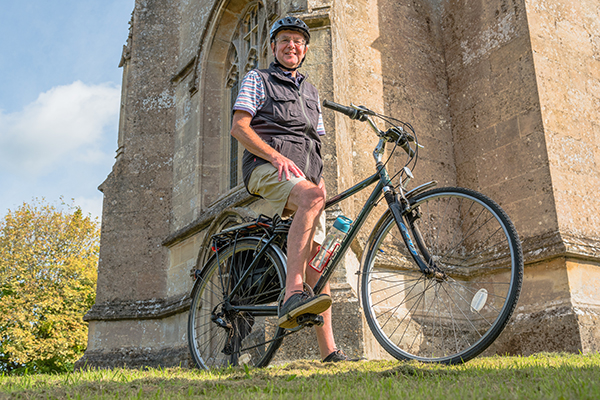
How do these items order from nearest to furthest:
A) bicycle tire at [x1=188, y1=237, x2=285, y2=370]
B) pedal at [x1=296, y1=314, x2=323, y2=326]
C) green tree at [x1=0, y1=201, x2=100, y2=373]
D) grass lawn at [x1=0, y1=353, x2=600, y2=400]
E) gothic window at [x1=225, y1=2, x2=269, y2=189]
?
grass lawn at [x1=0, y1=353, x2=600, y2=400], pedal at [x1=296, y1=314, x2=323, y2=326], bicycle tire at [x1=188, y1=237, x2=285, y2=370], gothic window at [x1=225, y1=2, x2=269, y2=189], green tree at [x1=0, y1=201, x2=100, y2=373]

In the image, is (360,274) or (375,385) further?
(360,274)

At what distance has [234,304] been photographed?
391 cm

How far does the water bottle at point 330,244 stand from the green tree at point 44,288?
72.1 ft

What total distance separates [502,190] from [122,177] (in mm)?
6599

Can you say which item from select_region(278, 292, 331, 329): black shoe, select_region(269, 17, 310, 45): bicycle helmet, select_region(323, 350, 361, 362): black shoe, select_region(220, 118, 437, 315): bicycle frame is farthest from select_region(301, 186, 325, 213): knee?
select_region(269, 17, 310, 45): bicycle helmet

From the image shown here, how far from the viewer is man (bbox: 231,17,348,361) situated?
343 centimetres

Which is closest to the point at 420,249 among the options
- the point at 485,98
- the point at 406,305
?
the point at 406,305

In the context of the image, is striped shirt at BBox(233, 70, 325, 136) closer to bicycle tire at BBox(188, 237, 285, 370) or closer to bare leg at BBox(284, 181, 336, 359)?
bare leg at BBox(284, 181, 336, 359)

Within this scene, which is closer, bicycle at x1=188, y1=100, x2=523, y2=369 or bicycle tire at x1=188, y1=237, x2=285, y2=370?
bicycle at x1=188, y1=100, x2=523, y2=369

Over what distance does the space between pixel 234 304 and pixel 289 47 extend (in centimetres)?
179

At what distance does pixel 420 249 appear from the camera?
10.4 feet

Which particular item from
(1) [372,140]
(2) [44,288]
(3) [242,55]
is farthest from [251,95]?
(2) [44,288]

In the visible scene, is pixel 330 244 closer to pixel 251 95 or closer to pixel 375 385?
pixel 251 95

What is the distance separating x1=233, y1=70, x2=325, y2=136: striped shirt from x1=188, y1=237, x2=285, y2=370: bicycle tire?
901 mm
